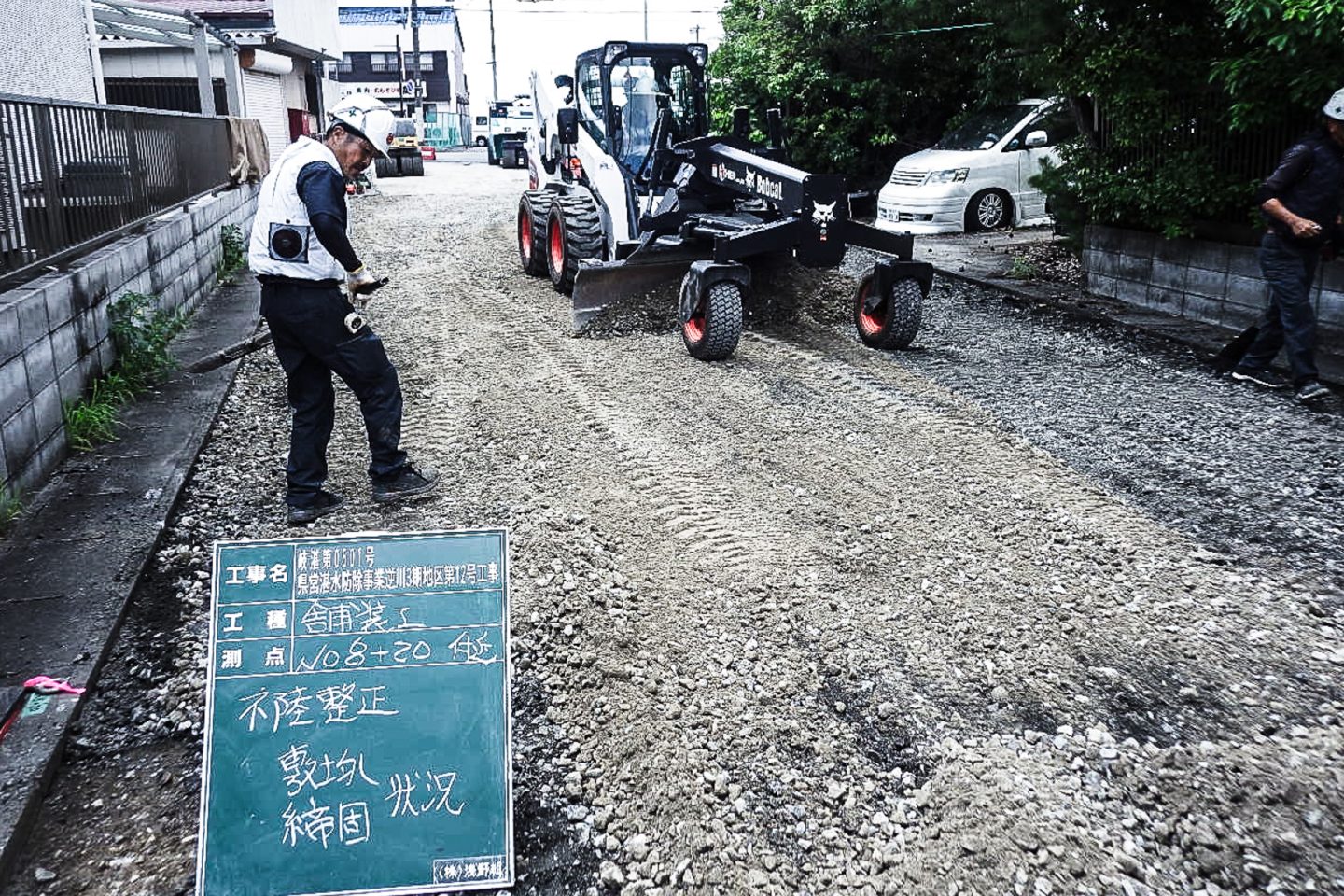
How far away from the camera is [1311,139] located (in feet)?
20.8

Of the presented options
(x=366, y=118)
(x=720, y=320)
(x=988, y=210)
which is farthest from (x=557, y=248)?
(x=988, y=210)

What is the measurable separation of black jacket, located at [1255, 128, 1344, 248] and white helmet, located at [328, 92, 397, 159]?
527 centimetres

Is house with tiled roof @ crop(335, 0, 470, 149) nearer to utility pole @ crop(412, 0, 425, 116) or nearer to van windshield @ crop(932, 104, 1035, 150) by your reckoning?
utility pole @ crop(412, 0, 425, 116)

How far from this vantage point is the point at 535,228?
36.4 ft

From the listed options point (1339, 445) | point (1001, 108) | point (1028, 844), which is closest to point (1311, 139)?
point (1339, 445)

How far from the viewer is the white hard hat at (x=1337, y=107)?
6.09 meters

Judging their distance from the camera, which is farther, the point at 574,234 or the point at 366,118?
the point at 574,234

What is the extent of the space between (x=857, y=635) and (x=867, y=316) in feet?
15.5

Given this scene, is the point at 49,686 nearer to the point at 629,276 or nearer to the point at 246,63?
the point at 629,276

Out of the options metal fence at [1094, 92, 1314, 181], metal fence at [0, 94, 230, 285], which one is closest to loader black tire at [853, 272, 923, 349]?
metal fence at [1094, 92, 1314, 181]

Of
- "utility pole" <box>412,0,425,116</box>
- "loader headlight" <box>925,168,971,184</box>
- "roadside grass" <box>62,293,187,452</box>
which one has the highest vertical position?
"utility pole" <box>412,0,425,116</box>

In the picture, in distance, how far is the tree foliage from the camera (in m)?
7.01

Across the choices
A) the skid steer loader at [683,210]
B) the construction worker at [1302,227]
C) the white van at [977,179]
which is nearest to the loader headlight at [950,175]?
the white van at [977,179]

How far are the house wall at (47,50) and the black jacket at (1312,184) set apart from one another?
30.6ft
